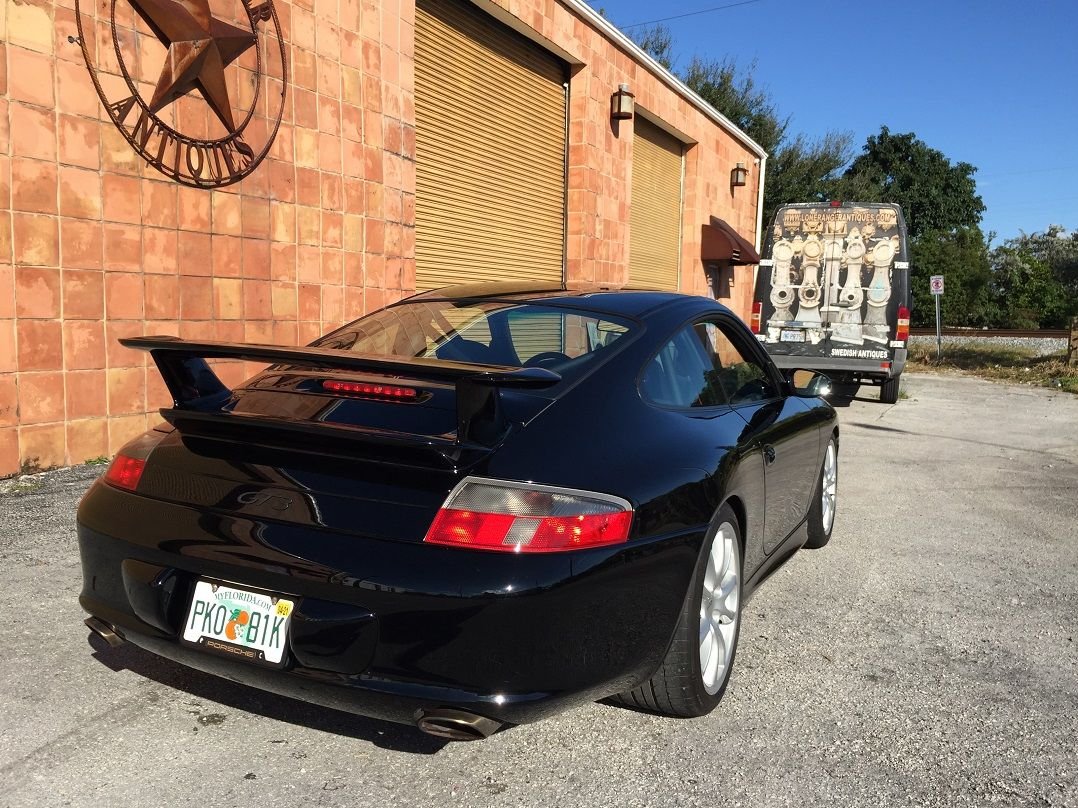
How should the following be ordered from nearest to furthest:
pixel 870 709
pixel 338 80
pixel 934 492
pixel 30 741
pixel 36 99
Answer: pixel 30 741
pixel 870 709
pixel 36 99
pixel 934 492
pixel 338 80

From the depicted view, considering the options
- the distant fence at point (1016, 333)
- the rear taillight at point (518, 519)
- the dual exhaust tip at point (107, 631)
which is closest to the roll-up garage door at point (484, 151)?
the dual exhaust tip at point (107, 631)

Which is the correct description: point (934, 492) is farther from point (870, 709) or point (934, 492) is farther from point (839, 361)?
point (839, 361)

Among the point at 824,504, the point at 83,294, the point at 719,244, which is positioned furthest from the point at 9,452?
the point at 719,244

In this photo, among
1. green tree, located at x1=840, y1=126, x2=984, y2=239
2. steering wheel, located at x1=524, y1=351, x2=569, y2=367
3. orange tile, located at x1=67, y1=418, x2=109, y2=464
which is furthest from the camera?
green tree, located at x1=840, y1=126, x2=984, y2=239

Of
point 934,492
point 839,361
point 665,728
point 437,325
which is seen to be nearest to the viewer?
point 665,728

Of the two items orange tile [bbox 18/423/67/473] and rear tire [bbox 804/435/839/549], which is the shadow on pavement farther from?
orange tile [bbox 18/423/67/473]

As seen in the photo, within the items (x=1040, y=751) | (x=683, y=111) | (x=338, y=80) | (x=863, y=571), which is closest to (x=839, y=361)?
(x=683, y=111)

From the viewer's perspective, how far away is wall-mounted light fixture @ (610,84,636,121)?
1289 centimetres

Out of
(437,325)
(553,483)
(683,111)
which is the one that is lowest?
(553,483)

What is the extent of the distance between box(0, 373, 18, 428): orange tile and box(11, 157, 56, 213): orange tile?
102 cm

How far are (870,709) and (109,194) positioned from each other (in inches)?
216

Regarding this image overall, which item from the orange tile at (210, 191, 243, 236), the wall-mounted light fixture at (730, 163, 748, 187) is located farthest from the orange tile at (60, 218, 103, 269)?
the wall-mounted light fixture at (730, 163, 748, 187)

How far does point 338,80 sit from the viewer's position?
7.92 meters

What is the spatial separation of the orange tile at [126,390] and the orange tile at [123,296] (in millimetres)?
366
